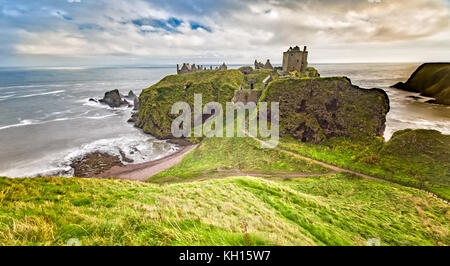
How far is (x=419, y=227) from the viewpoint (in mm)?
11688

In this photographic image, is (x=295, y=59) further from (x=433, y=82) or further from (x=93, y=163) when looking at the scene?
(x=433, y=82)

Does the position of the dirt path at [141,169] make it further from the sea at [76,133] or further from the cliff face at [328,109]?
the cliff face at [328,109]

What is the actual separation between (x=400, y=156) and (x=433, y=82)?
84089 millimetres

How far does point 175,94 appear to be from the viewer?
64.9 metres

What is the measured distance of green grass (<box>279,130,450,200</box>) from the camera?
2058 cm

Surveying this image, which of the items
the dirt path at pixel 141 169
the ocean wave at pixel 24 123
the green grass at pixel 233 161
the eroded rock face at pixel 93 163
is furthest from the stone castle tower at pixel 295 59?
the ocean wave at pixel 24 123

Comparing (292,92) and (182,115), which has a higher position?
(292,92)

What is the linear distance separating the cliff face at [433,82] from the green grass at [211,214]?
79879 millimetres

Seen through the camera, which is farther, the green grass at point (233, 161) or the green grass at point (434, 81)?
the green grass at point (434, 81)

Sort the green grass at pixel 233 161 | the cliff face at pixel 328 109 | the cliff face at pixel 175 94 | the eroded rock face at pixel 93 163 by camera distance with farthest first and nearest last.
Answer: the cliff face at pixel 175 94 < the eroded rock face at pixel 93 163 < the cliff face at pixel 328 109 < the green grass at pixel 233 161

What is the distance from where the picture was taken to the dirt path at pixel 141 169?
3047 cm

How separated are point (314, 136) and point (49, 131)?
70348mm
